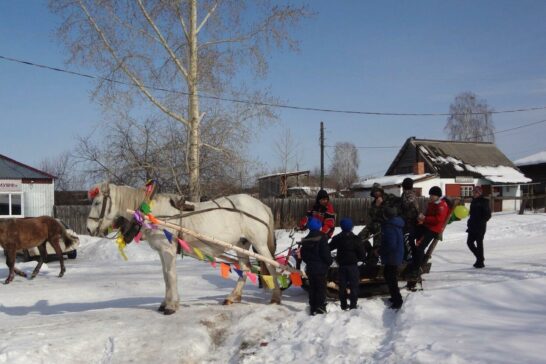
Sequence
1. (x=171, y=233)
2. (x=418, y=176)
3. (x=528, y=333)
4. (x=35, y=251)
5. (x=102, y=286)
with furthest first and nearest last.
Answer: (x=418, y=176) → (x=35, y=251) → (x=102, y=286) → (x=171, y=233) → (x=528, y=333)

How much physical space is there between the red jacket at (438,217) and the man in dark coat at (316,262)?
6.68ft

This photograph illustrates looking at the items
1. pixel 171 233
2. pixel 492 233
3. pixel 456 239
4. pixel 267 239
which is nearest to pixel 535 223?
pixel 492 233

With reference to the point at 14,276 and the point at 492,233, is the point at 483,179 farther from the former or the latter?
the point at 14,276

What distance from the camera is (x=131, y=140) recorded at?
19641mm

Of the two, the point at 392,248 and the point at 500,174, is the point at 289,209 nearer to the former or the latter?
the point at 392,248

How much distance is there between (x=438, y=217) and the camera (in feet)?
25.4

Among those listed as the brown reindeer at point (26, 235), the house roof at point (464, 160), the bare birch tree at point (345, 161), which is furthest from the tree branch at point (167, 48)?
the bare birch tree at point (345, 161)

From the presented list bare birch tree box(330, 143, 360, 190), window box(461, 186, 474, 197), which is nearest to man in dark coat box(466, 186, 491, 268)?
window box(461, 186, 474, 197)

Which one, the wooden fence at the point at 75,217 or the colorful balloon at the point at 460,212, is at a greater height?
the colorful balloon at the point at 460,212

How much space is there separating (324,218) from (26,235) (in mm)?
7259

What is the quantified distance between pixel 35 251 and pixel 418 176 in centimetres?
2811

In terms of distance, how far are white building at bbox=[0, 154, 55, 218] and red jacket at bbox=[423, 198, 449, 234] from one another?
2035 centimetres

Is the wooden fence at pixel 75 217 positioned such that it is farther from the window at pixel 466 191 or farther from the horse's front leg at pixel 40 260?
the window at pixel 466 191

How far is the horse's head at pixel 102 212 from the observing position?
697 centimetres
